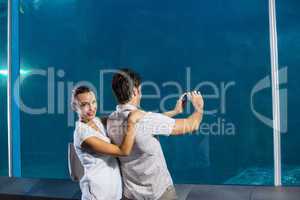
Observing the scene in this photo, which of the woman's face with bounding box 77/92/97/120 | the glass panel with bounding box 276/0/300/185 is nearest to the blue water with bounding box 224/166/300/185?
the glass panel with bounding box 276/0/300/185

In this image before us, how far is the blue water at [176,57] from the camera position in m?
4.88

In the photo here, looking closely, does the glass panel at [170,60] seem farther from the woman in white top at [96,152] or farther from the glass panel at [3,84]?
the woman in white top at [96,152]

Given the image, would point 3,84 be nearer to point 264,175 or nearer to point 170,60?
point 170,60

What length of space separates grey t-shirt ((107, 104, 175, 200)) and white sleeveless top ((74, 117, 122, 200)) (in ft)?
0.12

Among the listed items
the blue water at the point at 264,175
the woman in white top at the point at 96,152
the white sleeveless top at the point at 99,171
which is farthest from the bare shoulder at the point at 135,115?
the blue water at the point at 264,175

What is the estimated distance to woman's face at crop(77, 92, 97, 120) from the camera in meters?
1.67

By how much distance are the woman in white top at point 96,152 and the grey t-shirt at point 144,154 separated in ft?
0.10

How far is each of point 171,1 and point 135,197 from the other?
3.48 meters

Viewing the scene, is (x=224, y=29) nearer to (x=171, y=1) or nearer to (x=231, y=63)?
(x=231, y=63)

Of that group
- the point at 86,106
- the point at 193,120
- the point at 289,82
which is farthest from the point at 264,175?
the point at 86,106

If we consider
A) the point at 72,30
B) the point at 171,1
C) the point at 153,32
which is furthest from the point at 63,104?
the point at 171,1

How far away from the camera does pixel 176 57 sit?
5.03 m

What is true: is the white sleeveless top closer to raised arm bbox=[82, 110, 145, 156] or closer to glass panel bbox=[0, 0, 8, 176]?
raised arm bbox=[82, 110, 145, 156]

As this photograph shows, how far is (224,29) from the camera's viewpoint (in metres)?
5.04
